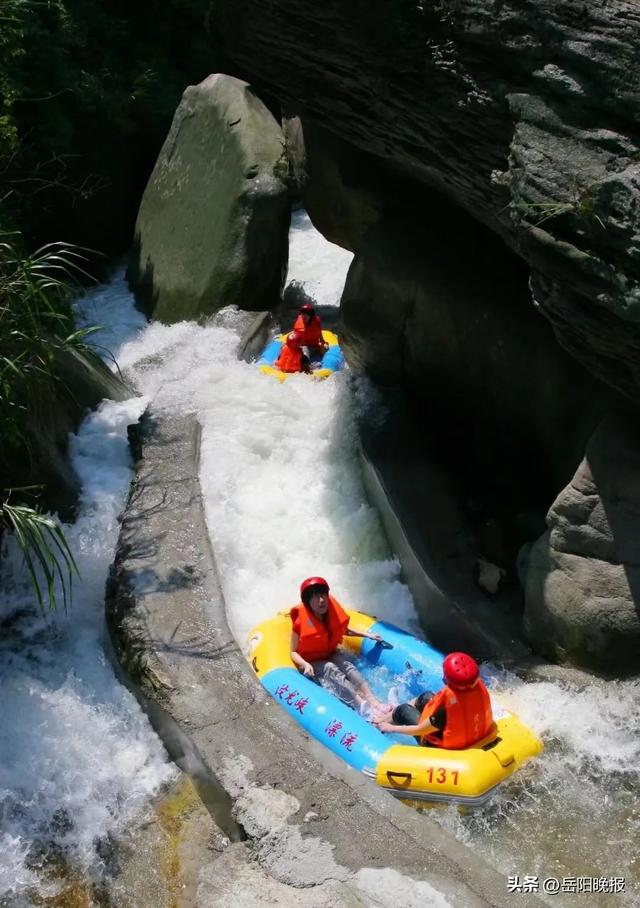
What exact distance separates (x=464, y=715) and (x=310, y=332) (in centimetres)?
575

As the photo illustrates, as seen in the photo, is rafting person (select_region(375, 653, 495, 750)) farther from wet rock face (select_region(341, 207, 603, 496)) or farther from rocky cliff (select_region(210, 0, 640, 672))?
wet rock face (select_region(341, 207, 603, 496))

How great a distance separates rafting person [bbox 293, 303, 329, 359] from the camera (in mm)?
10578

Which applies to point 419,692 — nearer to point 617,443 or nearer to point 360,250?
point 617,443

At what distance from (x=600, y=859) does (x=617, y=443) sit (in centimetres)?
233

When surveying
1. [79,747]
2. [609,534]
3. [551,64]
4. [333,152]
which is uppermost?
[551,64]

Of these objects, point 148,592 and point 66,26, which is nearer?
point 148,592

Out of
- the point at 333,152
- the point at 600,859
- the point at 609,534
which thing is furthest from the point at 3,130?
the point at 600,859

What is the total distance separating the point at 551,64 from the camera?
5297mm

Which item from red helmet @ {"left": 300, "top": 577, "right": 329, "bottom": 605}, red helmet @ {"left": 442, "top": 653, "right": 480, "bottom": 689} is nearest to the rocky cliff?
red helmet @ {"left": 442, "top": 653, "right": 480, "bottom": 689}

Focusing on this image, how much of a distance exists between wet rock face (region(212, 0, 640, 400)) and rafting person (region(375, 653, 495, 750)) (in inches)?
72.2

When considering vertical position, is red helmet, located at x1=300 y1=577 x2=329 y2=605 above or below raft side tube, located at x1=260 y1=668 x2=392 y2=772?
above

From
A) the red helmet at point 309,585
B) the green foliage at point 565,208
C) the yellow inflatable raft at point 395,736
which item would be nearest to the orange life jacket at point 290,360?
the yellow inflatable raft at point 395,736

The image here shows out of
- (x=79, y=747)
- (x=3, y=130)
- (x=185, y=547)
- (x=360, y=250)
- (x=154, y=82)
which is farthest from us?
(x=154, y=82)

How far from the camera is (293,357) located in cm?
1044
